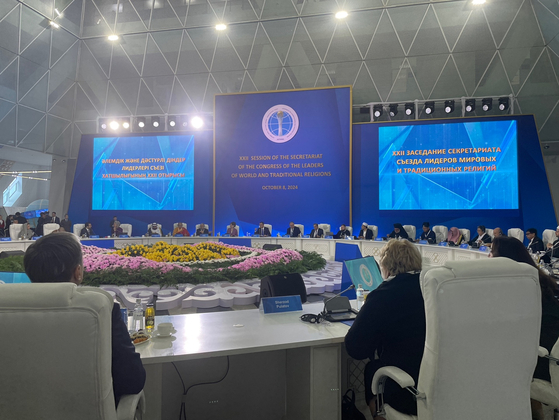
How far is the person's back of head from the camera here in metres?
1.47

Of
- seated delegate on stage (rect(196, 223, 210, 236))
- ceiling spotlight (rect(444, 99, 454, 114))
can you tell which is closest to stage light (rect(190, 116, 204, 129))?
seated delegate on stage (rect(196, 223, 210, 236))

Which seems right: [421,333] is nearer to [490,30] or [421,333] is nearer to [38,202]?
[490,30]

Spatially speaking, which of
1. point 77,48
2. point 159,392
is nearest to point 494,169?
point 159,392

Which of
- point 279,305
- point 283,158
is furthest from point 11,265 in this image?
point 283,158

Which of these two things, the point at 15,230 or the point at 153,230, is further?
the point at 153,230

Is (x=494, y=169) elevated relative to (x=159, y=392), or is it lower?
elevated

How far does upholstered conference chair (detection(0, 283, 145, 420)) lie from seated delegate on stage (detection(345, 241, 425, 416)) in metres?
1.17

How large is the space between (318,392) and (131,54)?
14371 millimetres

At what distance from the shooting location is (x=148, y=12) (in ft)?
43.9

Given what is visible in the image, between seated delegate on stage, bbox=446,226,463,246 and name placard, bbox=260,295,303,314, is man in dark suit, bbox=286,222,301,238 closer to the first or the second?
seated delegate on stage, bbox=446,226,463,246

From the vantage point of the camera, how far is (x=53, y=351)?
117 centimetres

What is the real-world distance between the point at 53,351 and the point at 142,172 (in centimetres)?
1264

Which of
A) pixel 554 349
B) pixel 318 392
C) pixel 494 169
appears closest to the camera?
pixel 554 349

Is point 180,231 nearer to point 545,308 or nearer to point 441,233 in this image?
point 441,233
